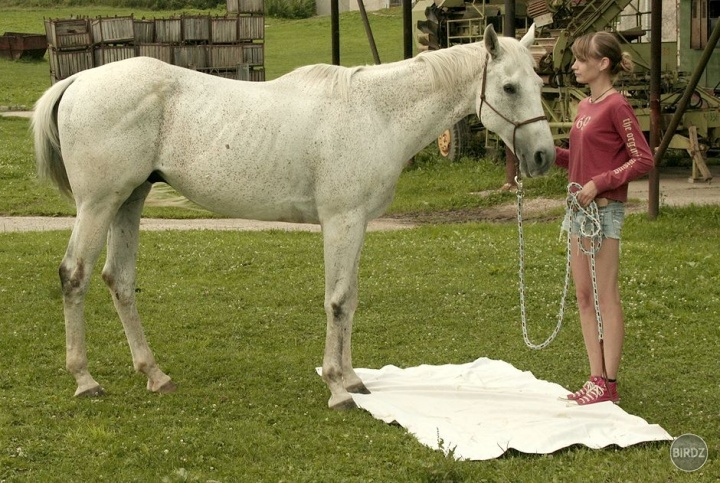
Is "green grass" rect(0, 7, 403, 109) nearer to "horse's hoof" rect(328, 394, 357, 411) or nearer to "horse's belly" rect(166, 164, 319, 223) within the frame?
"horse's belly" rect(166, 164, 319, 223)

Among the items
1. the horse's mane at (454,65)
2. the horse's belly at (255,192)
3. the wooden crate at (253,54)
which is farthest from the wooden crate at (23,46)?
the horse's mane at (454,65)

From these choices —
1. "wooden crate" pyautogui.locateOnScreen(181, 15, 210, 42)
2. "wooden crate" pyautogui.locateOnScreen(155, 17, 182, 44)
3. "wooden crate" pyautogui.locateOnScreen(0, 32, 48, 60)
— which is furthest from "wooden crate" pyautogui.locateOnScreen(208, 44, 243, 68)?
"wooden crate" pyautogui.locateOnScreen(0, 32, 48, 60)

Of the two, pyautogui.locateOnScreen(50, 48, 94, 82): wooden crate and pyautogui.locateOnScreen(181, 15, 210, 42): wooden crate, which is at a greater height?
pyautogui.locateOnScreen(181, 15, 210, 42): wooden crate

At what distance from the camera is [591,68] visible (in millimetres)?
5758

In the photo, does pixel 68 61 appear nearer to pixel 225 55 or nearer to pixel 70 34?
pixel 70 34

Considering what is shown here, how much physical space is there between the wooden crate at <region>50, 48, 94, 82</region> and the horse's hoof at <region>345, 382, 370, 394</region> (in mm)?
21688

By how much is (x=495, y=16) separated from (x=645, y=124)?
13.5 ft

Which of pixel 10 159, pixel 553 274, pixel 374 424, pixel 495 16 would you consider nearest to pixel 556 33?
pixel 495 16

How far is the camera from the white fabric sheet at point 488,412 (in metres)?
5.46

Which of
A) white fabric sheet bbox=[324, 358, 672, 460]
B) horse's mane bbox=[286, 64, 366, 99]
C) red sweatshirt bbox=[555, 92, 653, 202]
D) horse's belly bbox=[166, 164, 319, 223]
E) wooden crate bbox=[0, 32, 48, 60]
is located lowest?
white fabric sheet bbox=[324, 358, 672, 460]

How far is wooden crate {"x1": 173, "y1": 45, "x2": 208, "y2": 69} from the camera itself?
88.2 ft

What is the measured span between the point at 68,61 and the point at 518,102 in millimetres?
22448

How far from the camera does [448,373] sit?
6.75 m

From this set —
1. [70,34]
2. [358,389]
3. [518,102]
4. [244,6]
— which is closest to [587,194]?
[518,102]
